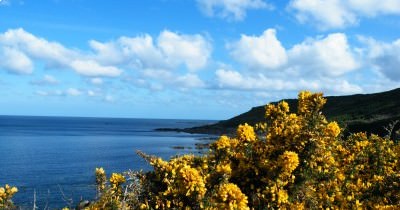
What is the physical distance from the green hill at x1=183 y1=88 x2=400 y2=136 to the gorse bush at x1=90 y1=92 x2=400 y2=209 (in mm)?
72591

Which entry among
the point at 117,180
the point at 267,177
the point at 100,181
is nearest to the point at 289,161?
the point at 267,177

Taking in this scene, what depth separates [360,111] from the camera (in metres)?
122

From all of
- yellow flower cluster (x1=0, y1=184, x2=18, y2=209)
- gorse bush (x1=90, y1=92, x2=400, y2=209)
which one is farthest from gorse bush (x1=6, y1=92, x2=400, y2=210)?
yellow flower cluster (x1=0, y1=184, x2=18, y2=209)

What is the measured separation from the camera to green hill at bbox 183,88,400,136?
293ft

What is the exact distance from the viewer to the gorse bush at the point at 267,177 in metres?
6.68

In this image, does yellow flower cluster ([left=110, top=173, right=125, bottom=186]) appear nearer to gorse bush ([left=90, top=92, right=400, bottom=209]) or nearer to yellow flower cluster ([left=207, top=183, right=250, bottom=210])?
gorse bush ([left=90, top=92, right=400, bottom=209])

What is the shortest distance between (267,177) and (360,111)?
4790 inches

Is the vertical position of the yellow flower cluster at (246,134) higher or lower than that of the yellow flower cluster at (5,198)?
higher

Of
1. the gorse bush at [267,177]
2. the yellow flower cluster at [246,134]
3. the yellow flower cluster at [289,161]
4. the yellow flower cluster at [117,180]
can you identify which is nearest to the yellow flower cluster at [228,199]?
the gorse bush at [267,177]

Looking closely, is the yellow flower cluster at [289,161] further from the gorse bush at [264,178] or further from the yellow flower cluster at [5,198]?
the yellow flower cluster at [5,198]

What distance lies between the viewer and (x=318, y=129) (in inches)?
337

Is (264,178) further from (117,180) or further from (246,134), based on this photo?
(117,180)

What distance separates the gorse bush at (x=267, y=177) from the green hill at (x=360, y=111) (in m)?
72.6

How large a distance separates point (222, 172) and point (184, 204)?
87 centimetres
